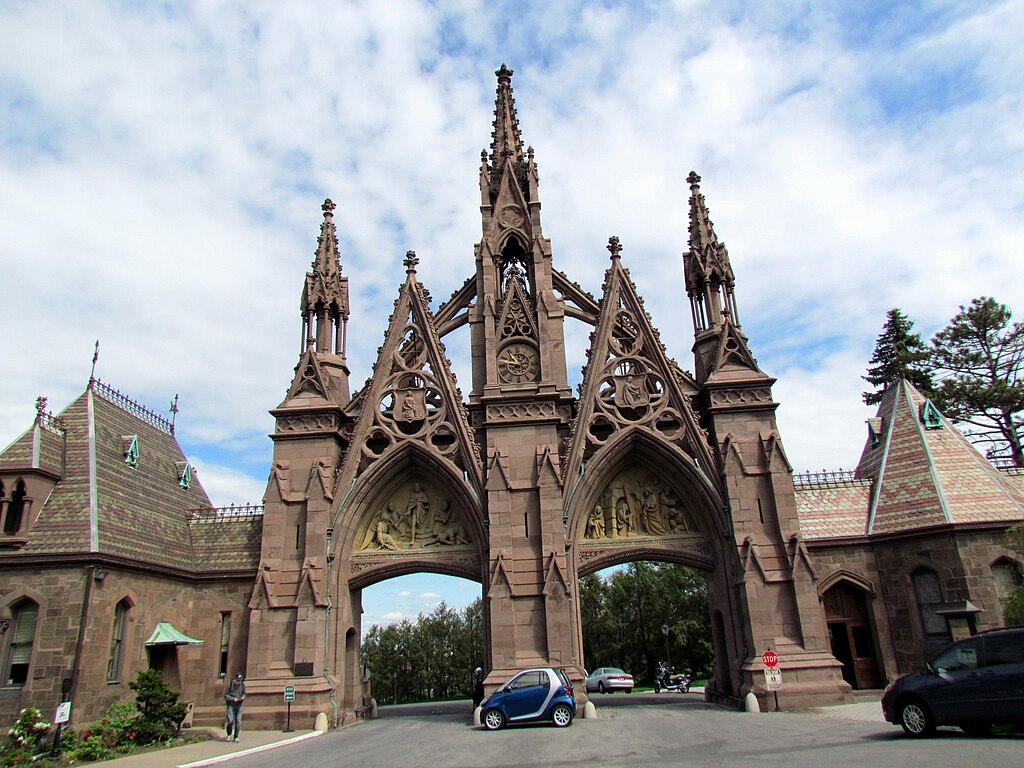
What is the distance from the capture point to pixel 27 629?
18.9m

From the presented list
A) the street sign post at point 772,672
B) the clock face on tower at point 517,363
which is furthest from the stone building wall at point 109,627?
the street sign post at point 772,672

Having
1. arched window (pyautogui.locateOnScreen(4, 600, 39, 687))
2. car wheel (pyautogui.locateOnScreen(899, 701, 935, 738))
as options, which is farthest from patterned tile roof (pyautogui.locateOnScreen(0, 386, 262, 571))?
car wheel (pyautogui.locateOnScreen(899, 701, 935, 738))

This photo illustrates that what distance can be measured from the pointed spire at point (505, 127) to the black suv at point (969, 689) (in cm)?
2321

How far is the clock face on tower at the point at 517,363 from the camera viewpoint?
24.3 metres

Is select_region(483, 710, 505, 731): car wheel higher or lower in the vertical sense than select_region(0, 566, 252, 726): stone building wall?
lower

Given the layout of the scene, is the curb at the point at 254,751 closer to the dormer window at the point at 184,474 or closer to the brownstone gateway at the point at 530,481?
the brownstone gateway at the point at 530,481

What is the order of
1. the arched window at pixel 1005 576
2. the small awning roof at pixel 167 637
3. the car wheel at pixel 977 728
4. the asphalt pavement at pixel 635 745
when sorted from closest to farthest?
the asphalt pavement at pixel 635 745, the car wheel at pixel 977 728, the arched window at pixel 1005 576, the small awning roof at pixel 167 637

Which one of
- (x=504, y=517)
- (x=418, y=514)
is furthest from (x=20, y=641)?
(x=504, y=517)

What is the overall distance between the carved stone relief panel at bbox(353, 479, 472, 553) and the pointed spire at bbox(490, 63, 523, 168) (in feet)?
46.3

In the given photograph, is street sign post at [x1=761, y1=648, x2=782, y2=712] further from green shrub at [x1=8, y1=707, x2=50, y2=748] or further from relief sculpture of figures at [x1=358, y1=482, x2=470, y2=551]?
green shrub at [x1=8, y1=707, x2=50, y2=748]

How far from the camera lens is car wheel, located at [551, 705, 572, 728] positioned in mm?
17047

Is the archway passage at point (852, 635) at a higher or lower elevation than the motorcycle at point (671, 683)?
higher

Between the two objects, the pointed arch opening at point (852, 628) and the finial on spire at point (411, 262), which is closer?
the pointed arch opening at point (852, 628)

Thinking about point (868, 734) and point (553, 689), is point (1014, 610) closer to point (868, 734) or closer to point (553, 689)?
point (868, 734)
